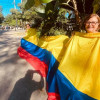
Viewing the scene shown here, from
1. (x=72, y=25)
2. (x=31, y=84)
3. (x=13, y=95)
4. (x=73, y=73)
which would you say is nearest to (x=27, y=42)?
(x=72, y=25)

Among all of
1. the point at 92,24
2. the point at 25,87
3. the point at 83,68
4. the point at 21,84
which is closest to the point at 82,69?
the point at 83,68

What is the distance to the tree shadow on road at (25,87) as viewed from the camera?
2002 millimetres

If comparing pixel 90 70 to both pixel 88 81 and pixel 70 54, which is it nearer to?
pixel 88 81

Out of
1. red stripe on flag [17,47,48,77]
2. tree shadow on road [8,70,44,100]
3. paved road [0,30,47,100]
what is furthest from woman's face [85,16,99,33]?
red stripe on flag [17,47,48,77]

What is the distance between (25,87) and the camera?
229cm

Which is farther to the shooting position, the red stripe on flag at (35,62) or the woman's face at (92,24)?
the red stripe on flag at (35,62)

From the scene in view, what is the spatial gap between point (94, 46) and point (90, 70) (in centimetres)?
28

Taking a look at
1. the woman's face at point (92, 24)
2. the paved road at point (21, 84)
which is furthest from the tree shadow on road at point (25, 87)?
the woman's face at point (92, 24)

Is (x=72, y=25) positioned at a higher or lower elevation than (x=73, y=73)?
higher

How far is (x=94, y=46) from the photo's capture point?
49.4 inches

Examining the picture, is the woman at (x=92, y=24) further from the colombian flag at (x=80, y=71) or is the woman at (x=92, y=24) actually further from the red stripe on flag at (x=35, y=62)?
the red stripe on flag at (x=35, y=62)

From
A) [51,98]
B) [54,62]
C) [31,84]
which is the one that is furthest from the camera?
[31,84]

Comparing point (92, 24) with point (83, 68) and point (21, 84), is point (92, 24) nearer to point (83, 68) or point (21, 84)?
point (83, 68)

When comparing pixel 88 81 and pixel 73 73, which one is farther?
pixel 73 73
